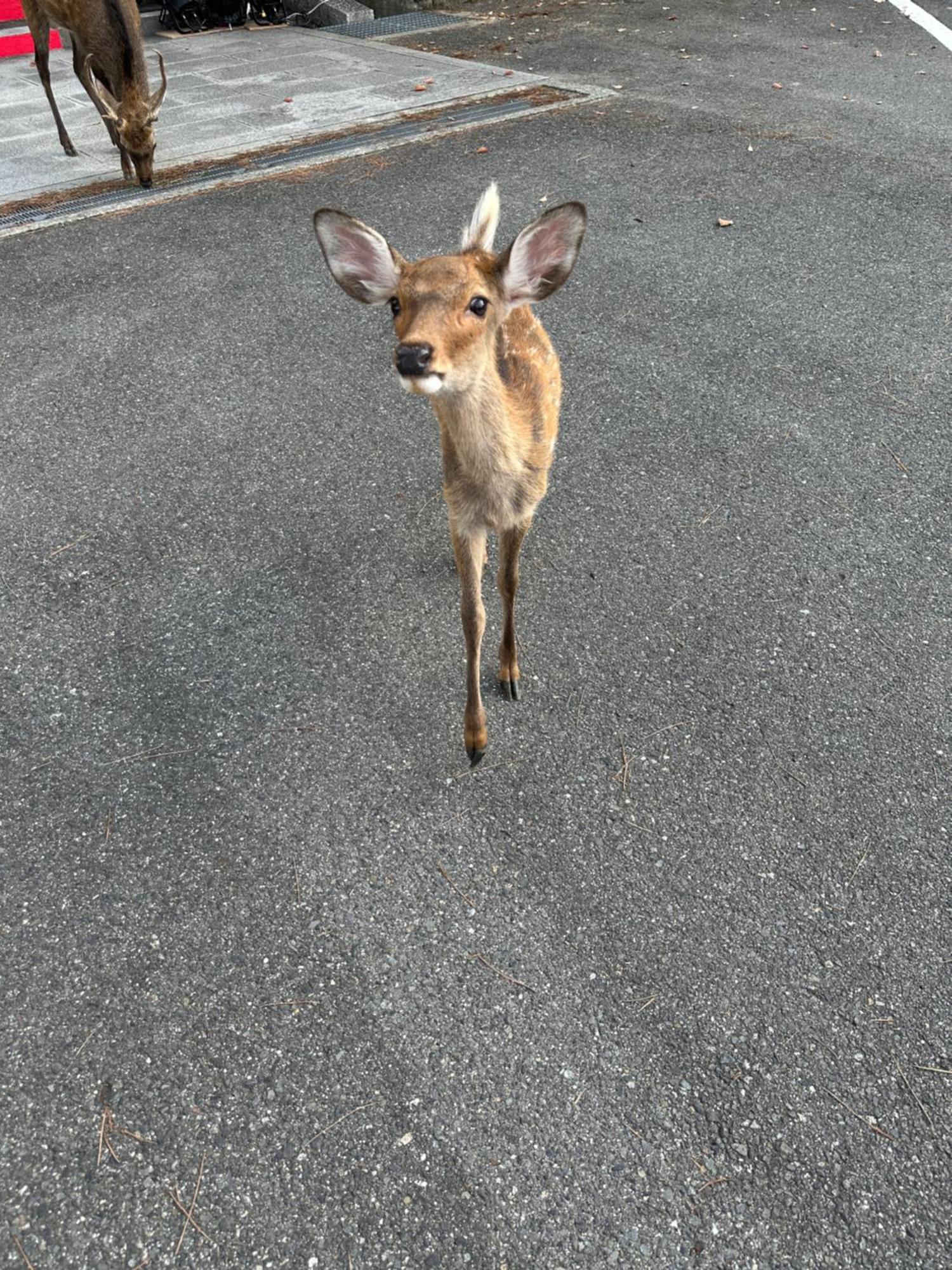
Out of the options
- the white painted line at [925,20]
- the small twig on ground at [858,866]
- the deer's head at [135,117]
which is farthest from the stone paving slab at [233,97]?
the small twig on ground at [858,866]

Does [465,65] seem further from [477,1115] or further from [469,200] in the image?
[477,1115]

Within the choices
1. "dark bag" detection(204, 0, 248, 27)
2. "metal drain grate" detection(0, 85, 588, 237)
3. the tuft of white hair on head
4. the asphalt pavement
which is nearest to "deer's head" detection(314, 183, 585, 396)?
the tuft of white hair on head

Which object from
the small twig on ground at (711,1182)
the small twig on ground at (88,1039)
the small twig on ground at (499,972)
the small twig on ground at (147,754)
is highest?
the small twig on ground at (147,754)

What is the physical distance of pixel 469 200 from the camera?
22.9 ft

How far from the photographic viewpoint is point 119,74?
7.18m

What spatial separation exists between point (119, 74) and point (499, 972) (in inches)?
287

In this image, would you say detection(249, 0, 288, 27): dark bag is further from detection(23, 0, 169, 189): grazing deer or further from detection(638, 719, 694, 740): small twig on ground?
detection(638, 719, 694, 740): small twig on ground

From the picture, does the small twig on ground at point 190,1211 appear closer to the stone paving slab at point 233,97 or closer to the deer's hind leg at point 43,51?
the stone paving slab at point 233,97

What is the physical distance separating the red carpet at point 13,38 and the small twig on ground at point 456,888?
11909 millimetres

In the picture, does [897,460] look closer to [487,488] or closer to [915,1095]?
→ [487,488]

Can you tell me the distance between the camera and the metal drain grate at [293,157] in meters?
7.04

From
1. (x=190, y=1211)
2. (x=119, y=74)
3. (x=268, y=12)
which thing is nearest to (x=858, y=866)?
(x=190, y=1211)

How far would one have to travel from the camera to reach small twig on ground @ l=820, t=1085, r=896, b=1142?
2191mm

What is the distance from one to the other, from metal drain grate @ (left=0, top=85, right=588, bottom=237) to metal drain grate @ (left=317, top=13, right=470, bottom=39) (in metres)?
3.50
